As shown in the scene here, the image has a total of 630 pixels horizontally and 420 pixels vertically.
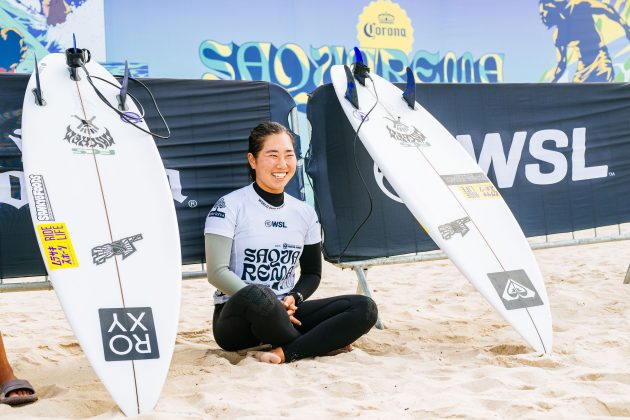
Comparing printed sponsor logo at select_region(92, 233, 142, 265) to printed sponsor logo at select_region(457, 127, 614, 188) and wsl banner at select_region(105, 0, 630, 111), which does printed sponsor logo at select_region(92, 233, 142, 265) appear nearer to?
printed sponsor logo at select_region(457, 127, 614, 188)

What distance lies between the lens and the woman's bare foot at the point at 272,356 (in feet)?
8.74

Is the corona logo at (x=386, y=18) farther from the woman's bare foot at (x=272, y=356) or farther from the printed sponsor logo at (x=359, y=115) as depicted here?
the woman's bare foot at (x=272, y=356)

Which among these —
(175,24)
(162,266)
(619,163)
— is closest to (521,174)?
(619,163)

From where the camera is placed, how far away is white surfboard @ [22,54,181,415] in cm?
236

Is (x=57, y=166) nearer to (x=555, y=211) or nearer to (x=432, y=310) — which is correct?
(x=432, y=310)

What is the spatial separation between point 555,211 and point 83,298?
2623mm

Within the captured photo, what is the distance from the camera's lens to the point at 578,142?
402 centimetres

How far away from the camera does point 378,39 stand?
7832 millimetres

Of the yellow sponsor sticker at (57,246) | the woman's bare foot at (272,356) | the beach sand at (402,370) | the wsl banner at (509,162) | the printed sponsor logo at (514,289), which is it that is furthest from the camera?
the wsl banner at (509,162)

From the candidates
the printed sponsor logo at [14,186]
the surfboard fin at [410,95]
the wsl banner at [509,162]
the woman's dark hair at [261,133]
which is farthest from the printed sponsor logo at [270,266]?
the surfboard fin at [410,95]

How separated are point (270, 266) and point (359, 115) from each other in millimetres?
965

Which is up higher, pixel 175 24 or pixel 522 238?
pixel 175 24

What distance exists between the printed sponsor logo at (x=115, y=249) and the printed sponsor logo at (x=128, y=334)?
22cm

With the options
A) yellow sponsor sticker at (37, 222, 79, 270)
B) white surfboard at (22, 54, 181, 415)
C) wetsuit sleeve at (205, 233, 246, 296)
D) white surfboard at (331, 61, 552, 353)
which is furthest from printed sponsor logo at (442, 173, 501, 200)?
yellow sponsor sticker at (37, 222, 79, 270)
